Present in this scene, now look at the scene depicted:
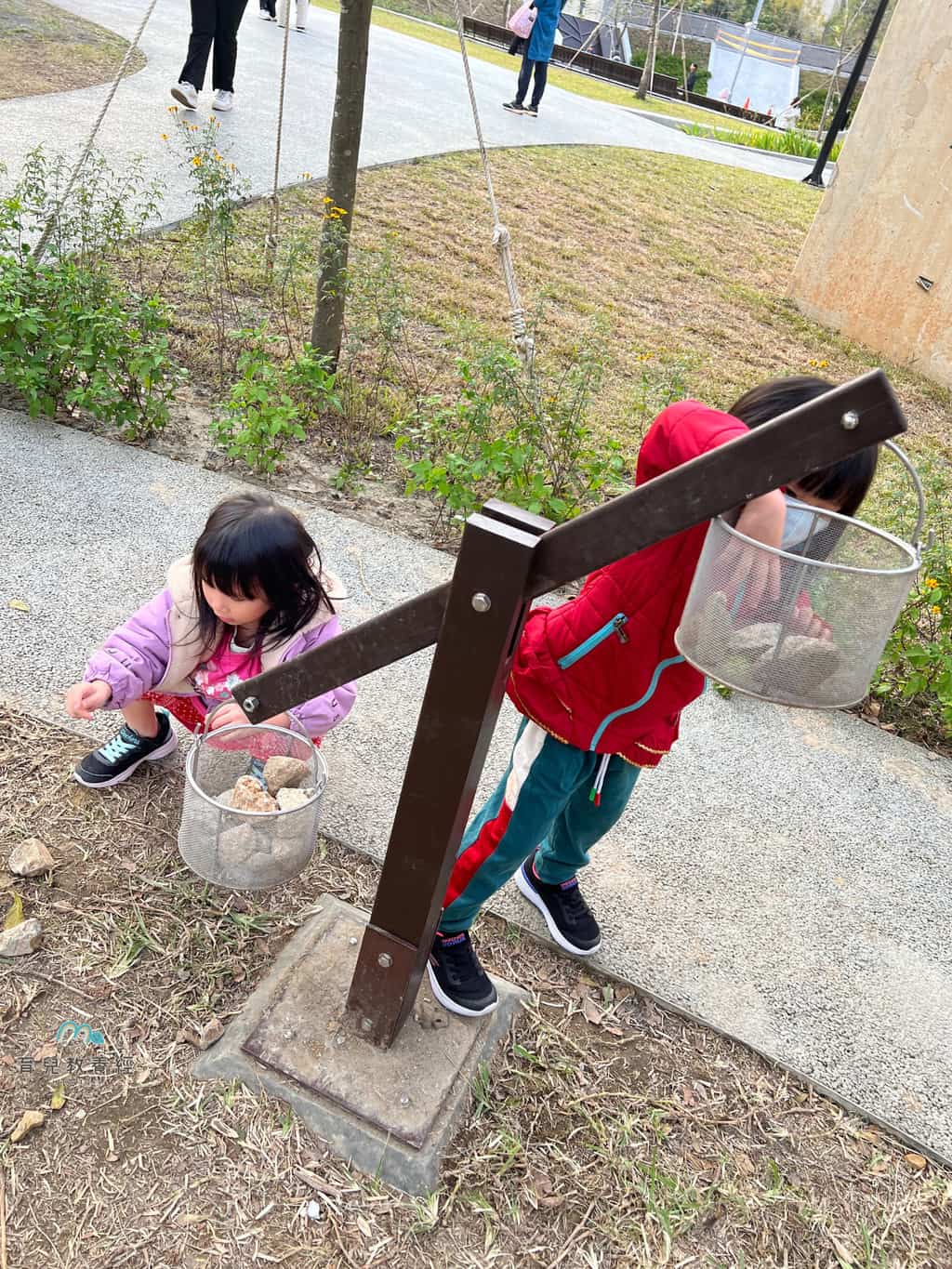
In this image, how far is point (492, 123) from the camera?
38.0 ft

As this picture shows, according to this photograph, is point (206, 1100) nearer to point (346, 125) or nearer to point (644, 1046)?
point (644, 1046)

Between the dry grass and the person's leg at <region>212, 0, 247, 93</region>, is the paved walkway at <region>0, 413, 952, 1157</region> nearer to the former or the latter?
the dry grass

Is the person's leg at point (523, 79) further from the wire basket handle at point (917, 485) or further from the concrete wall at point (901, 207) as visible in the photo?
the wire basket handle at point (917, 485)

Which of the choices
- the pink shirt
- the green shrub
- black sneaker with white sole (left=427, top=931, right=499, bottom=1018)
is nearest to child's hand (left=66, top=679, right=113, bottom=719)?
the pink shirt

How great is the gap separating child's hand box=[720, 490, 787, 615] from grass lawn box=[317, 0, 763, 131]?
16.8m

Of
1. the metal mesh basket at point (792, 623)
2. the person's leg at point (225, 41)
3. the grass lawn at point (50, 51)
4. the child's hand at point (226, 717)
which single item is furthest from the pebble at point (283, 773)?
the grass lawn at point (50, 51)

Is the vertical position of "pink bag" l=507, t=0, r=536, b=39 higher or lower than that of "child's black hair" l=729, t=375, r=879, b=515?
lower

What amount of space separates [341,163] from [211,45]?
439cm

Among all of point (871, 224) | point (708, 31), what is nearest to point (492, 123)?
point (871, 224)

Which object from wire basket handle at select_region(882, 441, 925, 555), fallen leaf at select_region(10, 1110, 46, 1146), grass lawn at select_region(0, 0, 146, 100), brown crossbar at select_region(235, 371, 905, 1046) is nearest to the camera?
brown crossbar at select_region(235, 371, 905, 1046)

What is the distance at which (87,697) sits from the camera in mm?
2107

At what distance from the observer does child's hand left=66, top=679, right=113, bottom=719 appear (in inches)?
82.2

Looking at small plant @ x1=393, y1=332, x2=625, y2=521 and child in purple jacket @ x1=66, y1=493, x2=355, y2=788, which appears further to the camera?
A: small plant @ x1=393, y1=332, x2=625, y2=521

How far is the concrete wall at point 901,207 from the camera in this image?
7.18 m
